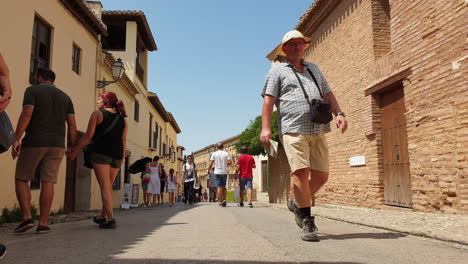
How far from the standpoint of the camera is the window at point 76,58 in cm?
1044

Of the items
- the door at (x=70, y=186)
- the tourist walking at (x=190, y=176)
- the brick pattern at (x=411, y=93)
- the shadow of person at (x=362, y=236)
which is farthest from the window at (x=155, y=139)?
the shadow of person at (x=362, y=236)

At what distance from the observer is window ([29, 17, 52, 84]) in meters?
7.98

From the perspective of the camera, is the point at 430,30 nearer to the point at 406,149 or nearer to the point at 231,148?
the point at 406,149

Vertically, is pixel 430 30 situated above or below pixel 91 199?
above

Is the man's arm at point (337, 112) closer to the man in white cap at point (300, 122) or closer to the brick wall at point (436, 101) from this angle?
the man in white cap at point (300, 122)

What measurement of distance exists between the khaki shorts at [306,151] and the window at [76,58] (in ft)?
26.9

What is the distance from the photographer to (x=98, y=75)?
12.1m

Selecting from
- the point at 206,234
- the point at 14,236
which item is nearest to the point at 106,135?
the point at 14,236

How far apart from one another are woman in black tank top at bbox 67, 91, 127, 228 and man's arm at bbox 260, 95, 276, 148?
2.13 metres

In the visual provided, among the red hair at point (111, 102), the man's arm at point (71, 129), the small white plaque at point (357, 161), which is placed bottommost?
the small white plaque at point (357, 161)

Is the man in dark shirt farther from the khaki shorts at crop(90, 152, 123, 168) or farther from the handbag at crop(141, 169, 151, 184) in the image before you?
the handbag at crop(141, 169, 151, 184)

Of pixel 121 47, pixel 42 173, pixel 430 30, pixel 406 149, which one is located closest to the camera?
pixel 42 173

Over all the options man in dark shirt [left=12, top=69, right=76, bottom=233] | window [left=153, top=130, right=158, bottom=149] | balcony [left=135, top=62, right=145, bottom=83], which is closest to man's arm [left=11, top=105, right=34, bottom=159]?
man in dark shirt [left=12, top=69, right=76, bottom=233]

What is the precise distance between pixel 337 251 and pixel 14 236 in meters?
3.30
